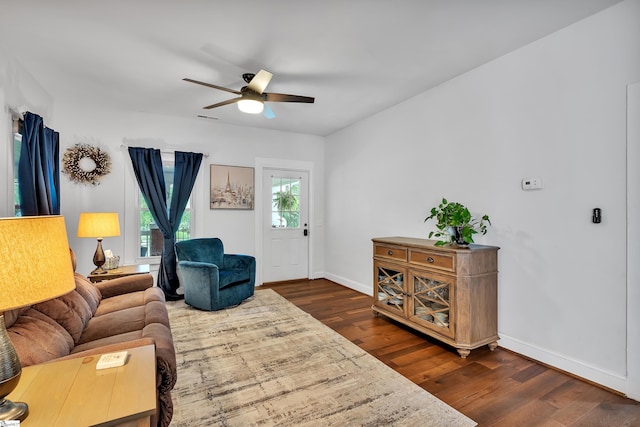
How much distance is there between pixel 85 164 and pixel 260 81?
2801 millimetres

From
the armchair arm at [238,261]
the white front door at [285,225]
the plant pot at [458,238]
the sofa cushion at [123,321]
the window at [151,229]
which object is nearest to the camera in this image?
the sofa cushion at [123,321]

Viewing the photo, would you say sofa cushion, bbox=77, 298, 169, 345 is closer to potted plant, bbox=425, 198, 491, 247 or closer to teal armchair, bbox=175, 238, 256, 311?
teal armchair, bbox=175, 238, 256, 311

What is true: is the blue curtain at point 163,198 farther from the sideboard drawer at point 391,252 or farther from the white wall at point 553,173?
the white wall at point 553,173

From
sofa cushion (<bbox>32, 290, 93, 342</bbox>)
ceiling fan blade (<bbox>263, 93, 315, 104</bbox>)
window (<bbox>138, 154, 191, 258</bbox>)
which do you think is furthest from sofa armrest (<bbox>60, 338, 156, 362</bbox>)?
window (<bbox>138, 154, 191, 258</bbox>)

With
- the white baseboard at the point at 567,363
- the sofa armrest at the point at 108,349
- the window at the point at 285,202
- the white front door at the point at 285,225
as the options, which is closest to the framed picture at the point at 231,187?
the white front door at the point at 285,225

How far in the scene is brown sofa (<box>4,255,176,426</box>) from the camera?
4.83ft

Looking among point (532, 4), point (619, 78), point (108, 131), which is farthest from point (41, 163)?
point (619, 78)

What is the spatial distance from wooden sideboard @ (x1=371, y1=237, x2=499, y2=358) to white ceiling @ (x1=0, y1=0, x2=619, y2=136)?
1.77 metres

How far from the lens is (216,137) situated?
481 centimetres

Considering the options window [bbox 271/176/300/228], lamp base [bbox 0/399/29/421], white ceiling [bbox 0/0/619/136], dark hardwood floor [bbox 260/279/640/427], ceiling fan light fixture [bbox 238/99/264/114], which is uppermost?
white ceiling [bbox 0/0/619/136]

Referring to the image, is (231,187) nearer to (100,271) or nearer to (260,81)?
(100,271)

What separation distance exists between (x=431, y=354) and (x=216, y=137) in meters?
4.19

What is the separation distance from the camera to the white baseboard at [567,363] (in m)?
2.12

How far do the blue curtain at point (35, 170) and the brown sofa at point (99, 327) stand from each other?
91 centimetres
